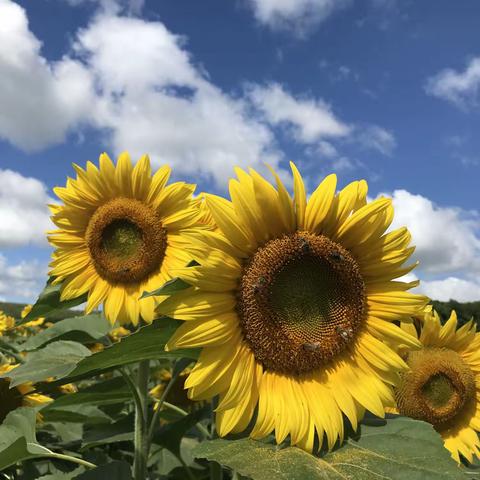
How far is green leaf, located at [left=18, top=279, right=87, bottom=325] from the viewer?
3676 millimetres

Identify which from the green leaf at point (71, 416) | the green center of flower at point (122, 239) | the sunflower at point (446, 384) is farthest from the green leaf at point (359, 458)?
the green center of flower at point (122, 239)

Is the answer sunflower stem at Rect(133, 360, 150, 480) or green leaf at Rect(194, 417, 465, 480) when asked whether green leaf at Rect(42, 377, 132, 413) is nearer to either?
sunflower stem at Rect(133, 360, 150, 480)

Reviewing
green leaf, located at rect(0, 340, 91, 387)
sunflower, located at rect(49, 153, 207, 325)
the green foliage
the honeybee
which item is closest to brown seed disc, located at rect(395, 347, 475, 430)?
the green foliage

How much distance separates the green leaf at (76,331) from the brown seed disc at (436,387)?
218 centimetres

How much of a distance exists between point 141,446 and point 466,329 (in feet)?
7.80

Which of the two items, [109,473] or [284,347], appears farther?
[109,473]

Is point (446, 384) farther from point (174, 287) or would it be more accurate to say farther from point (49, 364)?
point (49, 364)

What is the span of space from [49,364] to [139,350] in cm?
83

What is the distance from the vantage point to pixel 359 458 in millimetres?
1965

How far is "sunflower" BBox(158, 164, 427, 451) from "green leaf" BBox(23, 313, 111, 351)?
1.82m

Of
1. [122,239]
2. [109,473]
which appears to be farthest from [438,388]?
[122,239]

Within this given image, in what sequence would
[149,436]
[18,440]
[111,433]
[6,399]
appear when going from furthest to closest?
1. [6,399]
2. [111,433]
3. [149,436]
4. [18,440]

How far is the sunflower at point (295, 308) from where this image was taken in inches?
84.7

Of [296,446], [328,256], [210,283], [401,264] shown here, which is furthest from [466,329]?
[210,283]
